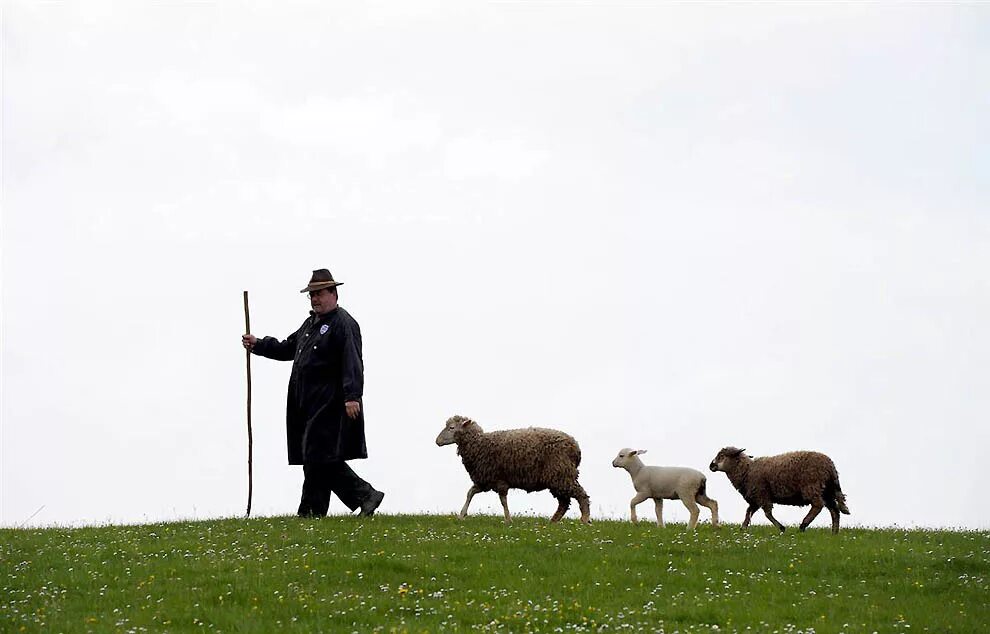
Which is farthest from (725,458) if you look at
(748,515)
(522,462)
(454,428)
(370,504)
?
(370,504)

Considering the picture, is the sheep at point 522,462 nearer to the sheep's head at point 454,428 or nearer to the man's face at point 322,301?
the sheep's head at point 454,428

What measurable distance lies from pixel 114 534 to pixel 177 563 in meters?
A: 3.05

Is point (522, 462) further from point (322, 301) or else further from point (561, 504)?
point (322, 301)

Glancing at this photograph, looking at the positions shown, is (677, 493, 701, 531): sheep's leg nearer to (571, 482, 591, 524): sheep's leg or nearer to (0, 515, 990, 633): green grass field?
(0, 515, 990, 633): green grass field

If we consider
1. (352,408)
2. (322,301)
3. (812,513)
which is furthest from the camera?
(322,301)

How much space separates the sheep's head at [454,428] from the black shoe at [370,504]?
1131 millimetres

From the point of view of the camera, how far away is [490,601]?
539 inches

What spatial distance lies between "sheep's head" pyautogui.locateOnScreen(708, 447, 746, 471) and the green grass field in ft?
3.94

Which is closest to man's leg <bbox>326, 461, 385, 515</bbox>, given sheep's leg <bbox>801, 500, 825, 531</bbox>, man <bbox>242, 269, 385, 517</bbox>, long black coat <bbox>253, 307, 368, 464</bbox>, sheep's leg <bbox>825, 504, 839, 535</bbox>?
man <bbox>242, 269, 385, 517</bbox>

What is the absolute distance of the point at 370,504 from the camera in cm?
1941

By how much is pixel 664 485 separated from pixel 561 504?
143cm

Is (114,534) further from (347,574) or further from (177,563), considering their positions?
(347,574)

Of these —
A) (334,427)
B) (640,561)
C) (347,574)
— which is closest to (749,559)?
(640,561)

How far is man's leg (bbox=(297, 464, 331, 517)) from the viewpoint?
770 inches
